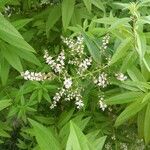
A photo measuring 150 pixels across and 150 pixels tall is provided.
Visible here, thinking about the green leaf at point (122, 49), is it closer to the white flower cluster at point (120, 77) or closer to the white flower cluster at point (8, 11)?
the white flower cluster at point (120, 77)

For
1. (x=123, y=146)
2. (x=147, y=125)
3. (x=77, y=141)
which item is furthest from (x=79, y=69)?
(x=77, y=141)

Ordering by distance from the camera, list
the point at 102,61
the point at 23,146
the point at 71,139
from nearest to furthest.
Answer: the point at 71,139 → the point at 102,61 → the point at 23,146

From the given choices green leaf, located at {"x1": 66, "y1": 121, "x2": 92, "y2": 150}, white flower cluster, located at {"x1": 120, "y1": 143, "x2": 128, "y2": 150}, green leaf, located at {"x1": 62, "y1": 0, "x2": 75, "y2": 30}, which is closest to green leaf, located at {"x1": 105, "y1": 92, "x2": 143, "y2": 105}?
green leaf, located at {"x1": 62, "y1": 0, "x2": 75, "y2": 30}

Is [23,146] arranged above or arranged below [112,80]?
below

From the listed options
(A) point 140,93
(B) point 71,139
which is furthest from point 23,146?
(B) point 71,139

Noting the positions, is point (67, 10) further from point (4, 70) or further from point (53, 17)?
point (4, 70)

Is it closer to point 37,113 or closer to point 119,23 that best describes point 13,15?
point 37,113

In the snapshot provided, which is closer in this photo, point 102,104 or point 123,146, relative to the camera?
point 102,104
